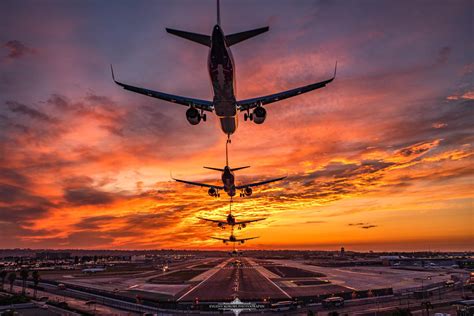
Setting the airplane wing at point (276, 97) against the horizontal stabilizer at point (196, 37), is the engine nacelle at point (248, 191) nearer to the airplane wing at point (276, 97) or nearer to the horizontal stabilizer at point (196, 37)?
the airplane wing at point (276, 97)

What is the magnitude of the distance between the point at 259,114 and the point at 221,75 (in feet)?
20.1

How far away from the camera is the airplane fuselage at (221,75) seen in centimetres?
2767

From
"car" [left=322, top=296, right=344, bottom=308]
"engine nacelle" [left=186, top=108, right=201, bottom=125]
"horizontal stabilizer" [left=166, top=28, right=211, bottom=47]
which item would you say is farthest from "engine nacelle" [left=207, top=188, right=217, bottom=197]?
"horizontal stabilizer" [left=166, top=28, right=211, bottom=47]

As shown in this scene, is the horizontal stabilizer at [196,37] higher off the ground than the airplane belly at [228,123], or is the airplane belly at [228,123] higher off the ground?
the horizontal stabilizer at [196,37]

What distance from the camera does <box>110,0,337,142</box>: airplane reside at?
2781 cm

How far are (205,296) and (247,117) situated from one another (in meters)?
63.6

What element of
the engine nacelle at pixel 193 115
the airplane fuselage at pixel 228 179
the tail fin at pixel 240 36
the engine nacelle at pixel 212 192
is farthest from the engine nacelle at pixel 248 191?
the tail fin at pixel 240 36

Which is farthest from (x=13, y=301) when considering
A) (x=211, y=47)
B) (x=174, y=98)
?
(x=211, y=47)

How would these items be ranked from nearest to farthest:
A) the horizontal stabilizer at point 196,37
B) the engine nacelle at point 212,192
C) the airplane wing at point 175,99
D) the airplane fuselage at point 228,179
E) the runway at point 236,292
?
1. the horizontal stabilizer at point 196,37
2. the airplane wing at point 175,99
3. the airplane fuselage at point 228,179
4. the engine nacelle at point 212,192
5. the runway at point 236,292

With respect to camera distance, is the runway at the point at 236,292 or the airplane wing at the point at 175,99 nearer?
the airplane wing at the point at 175,99

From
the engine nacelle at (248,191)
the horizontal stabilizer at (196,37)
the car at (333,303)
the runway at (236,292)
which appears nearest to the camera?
the horizontal stabilizer at (196,37)

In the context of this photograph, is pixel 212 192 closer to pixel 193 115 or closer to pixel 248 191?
pixel 248 191

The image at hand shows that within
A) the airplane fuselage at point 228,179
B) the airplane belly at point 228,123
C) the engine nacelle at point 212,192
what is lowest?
the engine nacelle at point 212,192

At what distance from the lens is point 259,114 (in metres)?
33.0
